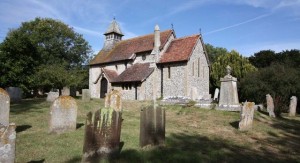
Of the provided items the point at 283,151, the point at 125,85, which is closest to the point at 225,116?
the point at 283,151

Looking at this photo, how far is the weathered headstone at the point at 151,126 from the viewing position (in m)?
7.80

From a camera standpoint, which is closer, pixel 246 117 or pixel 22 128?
pixel 22 128

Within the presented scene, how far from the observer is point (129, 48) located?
34.2 m

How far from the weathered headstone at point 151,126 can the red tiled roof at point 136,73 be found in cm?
2019

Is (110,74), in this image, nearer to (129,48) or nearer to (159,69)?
(129,48)

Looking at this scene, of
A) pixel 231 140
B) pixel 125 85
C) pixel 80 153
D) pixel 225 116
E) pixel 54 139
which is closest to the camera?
pixel 80 153

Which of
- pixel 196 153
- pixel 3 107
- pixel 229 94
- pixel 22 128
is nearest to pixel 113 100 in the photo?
pixel 22 128

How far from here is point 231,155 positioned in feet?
24.0

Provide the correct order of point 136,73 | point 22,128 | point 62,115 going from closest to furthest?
1. point 62,115
2. point 22,128
3. point 136,73

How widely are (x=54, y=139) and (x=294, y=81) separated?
21.2m

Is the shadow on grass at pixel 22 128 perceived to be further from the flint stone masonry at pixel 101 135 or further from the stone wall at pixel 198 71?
the stone wall at pixel 198 71

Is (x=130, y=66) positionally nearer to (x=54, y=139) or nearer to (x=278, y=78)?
(x=278, y=78)

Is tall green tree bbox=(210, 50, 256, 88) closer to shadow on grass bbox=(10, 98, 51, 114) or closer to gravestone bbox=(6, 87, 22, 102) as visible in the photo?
shadow on grass bbox=(10, 98, 51, 114)

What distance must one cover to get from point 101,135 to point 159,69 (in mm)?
23834
